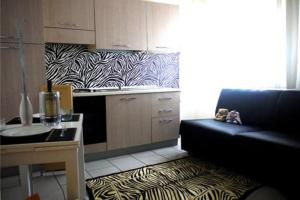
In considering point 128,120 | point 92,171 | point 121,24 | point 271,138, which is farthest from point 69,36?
point 271,138

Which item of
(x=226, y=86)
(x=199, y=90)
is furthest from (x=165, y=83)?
(x=226, y=86)

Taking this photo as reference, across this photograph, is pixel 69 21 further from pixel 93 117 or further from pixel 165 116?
pixel 165 116

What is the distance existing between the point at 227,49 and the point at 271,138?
175 cm

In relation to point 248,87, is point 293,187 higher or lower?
lower

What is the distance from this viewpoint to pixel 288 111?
2.56 m

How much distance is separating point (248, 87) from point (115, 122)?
1.87m

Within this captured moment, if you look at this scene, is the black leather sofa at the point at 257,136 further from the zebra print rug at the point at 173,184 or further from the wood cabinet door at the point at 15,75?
the wood cabinet door at the point at 15,75

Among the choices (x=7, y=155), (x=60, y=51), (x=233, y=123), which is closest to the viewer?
(x=7, y=155)

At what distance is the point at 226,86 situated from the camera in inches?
146

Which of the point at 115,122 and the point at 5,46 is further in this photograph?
the point at 115,122

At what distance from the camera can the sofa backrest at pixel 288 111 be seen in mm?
2495

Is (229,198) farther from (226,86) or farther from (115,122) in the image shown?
(226,86)

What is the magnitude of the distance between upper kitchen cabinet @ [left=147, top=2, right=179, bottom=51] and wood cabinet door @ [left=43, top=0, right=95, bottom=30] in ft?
2.78

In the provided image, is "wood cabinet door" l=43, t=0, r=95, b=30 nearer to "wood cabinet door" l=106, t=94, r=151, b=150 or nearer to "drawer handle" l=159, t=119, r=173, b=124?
"wood cabinet door" l=106, t=94, r=151, b=150
